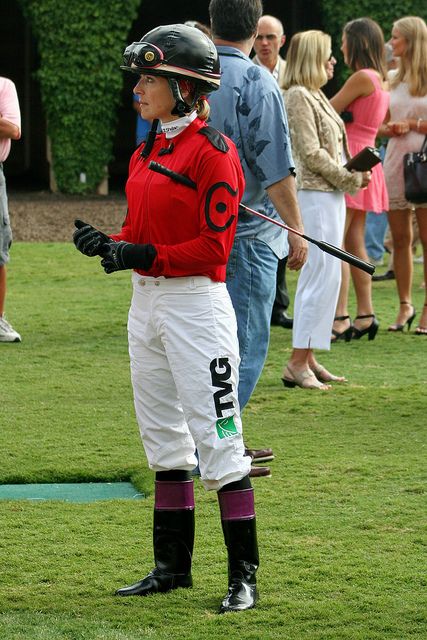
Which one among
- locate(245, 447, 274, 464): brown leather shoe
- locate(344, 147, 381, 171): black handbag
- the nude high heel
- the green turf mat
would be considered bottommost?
the nude high heel

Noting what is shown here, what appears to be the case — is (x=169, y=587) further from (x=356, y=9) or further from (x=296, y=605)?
(x=356, y=9)

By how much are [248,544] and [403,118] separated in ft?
19.8

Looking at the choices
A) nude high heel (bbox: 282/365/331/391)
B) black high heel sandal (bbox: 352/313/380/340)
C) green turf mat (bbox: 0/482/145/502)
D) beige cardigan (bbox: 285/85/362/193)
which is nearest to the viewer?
green turf mat (bbox: 0/482/145/502)

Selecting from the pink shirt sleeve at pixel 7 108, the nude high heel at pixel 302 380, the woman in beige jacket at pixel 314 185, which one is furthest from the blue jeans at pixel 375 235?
the nude high heel at pixel 302 380

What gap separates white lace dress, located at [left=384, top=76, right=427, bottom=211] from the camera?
9484 millimetres

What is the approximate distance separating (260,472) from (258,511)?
20.5 inches

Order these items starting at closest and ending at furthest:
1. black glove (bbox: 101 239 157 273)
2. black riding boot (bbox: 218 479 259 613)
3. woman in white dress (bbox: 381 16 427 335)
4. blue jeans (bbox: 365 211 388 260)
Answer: black glove (bbox: 101 239 157 273) < black riding boot (bbox: 218 479 259 613) < woman in white dress (bbox: 381 16 427 335) < blue jeans (bbox: 365 211 388 260)

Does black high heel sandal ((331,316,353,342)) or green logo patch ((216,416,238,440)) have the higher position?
green logo patch ((216,416,238,440))

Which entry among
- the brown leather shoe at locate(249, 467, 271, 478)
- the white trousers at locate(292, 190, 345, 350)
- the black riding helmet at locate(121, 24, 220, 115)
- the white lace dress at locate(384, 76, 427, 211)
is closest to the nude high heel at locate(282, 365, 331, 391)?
the white trousers at locate(292, 190, 345, 350)

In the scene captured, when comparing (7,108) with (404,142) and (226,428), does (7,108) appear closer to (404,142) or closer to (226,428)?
(404,142)

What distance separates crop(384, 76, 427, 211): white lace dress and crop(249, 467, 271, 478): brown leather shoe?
14.0 ft

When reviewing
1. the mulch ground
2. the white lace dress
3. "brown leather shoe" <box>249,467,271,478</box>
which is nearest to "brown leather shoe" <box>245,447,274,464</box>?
"brown leather shoe" <box>249,467,271,478</box>

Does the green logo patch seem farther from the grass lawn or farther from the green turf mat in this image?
the green turf mat

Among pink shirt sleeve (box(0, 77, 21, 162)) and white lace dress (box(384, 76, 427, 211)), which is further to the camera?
white lace dress (box(384, 76, 427, 211))
